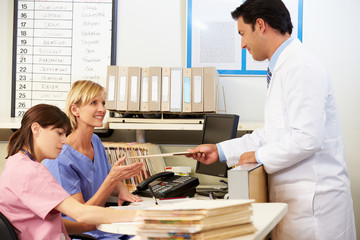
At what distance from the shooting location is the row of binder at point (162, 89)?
2.54 m

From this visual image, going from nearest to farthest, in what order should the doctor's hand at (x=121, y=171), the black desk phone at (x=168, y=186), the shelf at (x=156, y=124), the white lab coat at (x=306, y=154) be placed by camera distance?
1. the white lab coat at (x=306, y=154)
2. the doctor's hand at (x=121, y=171)
3. the black desk phone at (x=168, y=186)
4. the shelf at (x=156, y=124)

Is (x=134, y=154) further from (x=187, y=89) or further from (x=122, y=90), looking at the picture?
(x=187, y=89)

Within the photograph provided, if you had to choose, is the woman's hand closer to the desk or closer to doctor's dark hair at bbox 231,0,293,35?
the desk

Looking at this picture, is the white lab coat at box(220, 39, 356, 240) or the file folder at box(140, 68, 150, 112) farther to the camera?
the file folder at box(140, 68, 150, 112)

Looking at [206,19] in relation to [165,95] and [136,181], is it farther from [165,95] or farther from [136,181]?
[136,181]

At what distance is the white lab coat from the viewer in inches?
54.1

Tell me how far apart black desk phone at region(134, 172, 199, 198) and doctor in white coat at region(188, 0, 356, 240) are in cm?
73

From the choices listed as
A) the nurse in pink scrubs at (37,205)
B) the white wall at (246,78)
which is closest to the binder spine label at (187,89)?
the white wall at (246,78)

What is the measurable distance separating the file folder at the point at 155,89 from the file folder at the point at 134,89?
3.2 inches

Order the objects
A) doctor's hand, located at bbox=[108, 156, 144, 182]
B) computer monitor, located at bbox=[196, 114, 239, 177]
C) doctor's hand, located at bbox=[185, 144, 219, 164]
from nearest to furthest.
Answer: doctor's hand, located at bbox=[185, 144, 219, 164], doctor's hand, located at bbox=[108, 156, 144, 182], computer monitor, located at bbox=[196, 114, 239, 177]

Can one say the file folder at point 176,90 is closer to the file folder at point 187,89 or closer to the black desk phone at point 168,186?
the file folder at point 187,89

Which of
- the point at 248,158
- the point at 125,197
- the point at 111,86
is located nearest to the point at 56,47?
the point at 111,86

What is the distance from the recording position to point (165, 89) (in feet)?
8.42

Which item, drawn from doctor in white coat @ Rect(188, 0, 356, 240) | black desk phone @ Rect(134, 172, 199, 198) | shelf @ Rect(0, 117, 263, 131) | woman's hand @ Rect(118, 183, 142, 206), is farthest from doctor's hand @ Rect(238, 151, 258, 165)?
shelf @ Rect(0, 117, 263, 131)
